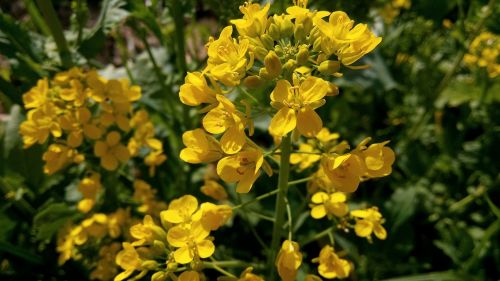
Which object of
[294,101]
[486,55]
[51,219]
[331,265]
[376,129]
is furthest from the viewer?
[376,129]

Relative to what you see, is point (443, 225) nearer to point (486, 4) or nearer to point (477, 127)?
point (477, 127)

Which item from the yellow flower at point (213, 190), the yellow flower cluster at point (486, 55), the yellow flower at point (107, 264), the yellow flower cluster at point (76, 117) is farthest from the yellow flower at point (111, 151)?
the yellow flower cluster at point (486, 55)

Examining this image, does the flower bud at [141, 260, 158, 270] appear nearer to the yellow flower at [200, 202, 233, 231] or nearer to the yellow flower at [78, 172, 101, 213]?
the yellow flower at [200, 202, 233, 231]

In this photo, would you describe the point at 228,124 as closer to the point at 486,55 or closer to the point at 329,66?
the point at 329,66

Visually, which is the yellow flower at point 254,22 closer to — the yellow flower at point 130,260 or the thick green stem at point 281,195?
the thick green stem at point 281,195

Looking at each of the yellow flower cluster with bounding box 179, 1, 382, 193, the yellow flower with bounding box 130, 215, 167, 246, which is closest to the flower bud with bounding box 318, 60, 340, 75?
the yellow flower cluster with bounding box 179, 1, 382, 193

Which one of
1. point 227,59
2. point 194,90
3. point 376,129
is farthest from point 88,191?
point 376,129
